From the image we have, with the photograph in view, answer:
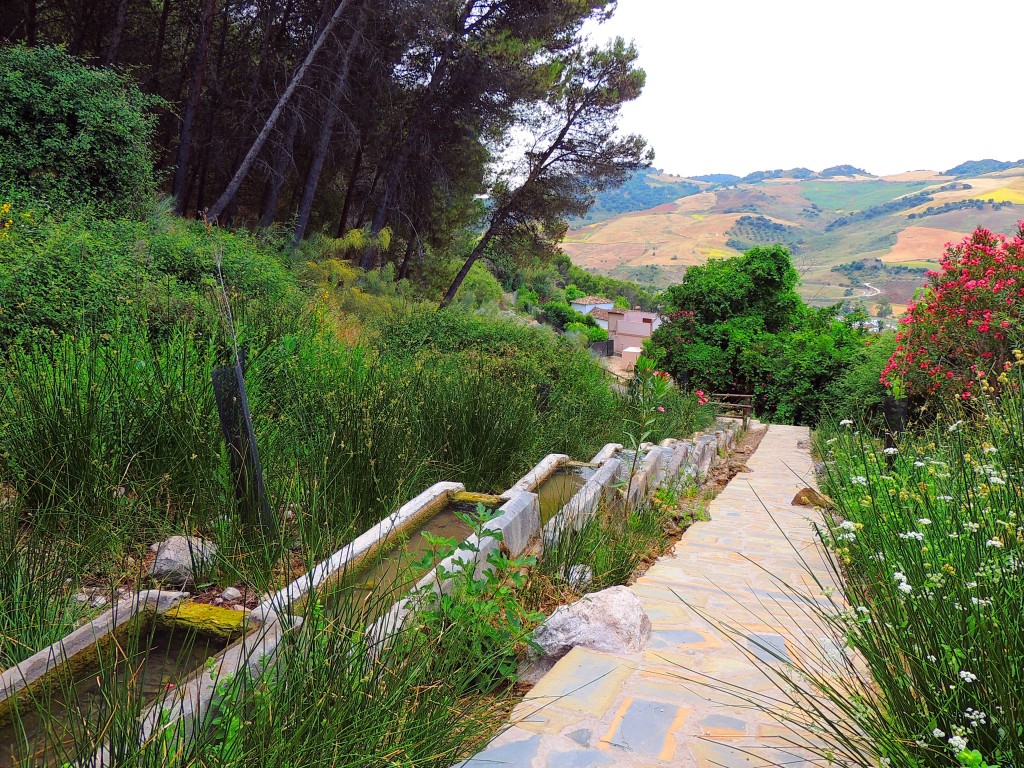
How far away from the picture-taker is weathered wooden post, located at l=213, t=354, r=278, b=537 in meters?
2.43

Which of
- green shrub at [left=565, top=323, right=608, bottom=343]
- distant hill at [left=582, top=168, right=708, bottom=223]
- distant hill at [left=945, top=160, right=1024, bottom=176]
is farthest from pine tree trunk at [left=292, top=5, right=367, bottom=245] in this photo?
distant hill at [left=945, top=160, right=1024, bottom=176]

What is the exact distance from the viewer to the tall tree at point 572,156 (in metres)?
14.0

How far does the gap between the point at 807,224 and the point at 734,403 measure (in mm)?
78058

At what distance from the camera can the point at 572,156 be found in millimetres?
14492

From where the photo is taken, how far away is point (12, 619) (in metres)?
1.91

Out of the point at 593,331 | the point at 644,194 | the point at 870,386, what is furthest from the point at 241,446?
the point at 644,194

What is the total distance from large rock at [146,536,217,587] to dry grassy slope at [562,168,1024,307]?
2961 centimetres

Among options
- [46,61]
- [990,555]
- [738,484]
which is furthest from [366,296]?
[990,555]

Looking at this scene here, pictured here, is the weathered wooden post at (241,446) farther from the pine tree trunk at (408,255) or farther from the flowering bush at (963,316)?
the pine tree trunk at (408,255)

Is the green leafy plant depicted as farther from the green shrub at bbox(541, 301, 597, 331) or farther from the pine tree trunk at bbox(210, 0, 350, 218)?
the green shrub at bbox(541, 301, 597, 331)

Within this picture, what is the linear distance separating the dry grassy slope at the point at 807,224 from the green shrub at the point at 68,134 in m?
26.9

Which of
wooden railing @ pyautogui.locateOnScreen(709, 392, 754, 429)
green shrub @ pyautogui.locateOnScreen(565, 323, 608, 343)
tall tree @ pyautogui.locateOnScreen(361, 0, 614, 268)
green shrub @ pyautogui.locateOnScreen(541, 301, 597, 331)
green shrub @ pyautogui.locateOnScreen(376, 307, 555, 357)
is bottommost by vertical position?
green shrub @ pyautogui.locateOnScreen(565, 323, 608, 343)

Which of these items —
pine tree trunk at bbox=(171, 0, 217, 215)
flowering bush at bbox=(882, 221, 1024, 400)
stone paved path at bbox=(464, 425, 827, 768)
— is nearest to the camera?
stone paved path at bbox=(464, 425, 827, 768)

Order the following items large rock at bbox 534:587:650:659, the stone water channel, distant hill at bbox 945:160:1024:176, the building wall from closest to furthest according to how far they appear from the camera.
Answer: the stone water channel → large rock at bbox 534:587:650:659 → the building wall → distant hill at bbox 945:160:1024:176
